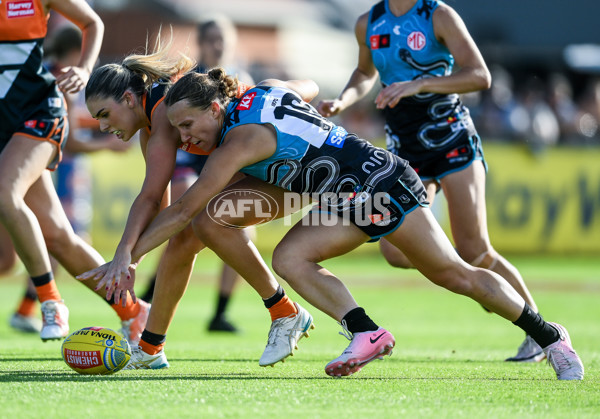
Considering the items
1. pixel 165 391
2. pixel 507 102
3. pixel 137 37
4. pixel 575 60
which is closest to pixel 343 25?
pixel 137 37

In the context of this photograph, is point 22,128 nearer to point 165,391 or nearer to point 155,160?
point 155,160

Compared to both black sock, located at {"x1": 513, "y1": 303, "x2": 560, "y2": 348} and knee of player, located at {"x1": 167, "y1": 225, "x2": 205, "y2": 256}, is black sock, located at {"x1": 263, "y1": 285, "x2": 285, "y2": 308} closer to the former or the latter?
knee of player, located at {"x1": 167, "y1": 225, "x2": 205, "y2": 256}

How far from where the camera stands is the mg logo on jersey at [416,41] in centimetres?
659

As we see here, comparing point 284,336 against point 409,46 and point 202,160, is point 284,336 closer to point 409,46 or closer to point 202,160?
point 409,46

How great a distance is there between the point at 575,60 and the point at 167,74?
20614mm

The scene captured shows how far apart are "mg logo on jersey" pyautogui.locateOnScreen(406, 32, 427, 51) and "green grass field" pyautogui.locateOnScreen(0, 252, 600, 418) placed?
7.20ft

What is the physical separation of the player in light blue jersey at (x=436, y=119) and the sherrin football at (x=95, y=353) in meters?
2.16

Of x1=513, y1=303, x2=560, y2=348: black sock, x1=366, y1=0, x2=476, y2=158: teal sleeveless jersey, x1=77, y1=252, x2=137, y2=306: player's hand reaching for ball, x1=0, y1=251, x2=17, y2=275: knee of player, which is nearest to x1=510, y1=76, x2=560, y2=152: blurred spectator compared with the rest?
x1=366, y1=0, x2=476, y2=158: teal sleeveless jersey

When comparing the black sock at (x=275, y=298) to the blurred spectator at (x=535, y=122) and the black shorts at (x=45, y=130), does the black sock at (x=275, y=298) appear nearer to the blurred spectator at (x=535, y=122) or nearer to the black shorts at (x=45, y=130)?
the black shorts at (x=45, y=130)

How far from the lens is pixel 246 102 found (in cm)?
537

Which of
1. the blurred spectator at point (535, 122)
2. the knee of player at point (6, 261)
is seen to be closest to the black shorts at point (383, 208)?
the knee of player at point (6, 261)

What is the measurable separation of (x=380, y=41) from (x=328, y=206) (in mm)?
1798

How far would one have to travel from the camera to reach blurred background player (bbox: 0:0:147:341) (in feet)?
20.2

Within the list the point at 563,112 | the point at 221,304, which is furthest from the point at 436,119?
the point at 563,112
